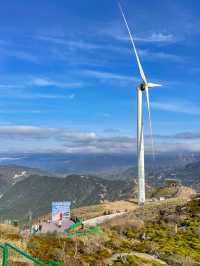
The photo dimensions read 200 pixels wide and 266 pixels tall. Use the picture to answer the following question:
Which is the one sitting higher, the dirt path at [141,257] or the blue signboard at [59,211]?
the blue signboard at [59,211]

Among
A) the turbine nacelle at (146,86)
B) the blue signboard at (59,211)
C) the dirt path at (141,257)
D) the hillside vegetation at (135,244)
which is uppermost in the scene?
the turbine nacelle at (146,86)

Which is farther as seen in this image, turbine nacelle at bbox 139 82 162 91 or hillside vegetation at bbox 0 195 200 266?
turbine nacelle at bbox 139 82 162 91

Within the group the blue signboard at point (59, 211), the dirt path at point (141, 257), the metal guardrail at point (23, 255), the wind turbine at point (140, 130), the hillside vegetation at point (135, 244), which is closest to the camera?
the metal guardrail at point (23, 255)

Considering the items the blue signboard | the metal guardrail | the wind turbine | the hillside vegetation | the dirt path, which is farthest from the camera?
the wind turbine

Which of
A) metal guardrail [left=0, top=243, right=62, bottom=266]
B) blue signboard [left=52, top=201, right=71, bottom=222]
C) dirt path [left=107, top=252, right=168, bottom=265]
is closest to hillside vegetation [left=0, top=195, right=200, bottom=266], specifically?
dirt path [left=107, top=252, right=168, bottom=265]

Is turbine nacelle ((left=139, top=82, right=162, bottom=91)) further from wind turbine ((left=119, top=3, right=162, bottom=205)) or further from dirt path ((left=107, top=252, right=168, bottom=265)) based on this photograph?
dirt path ((left=107, top=252, right=168, bottom=265))

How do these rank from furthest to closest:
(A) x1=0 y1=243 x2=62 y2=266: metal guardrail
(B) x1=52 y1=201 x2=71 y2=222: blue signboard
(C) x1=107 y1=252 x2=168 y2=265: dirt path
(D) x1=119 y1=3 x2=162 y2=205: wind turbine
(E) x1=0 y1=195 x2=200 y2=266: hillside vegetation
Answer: (D) x1=119 y1=3 x2=162 y2=205: wind turbine < (B) x1=52 y1=201 x2=71 y2=222: blue signboard < (C) x1=107 y1=252 x2=168 y2=265: dirt path < (E) x1=0 y1=195 x2=200 y2=266: hillside vegetation < (A) x1=0 y1=243 x2=62 y2=266: metal guardrail

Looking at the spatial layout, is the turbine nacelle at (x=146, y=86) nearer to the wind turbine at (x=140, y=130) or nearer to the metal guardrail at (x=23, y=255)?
the wind turbine at (x=140, y=130)

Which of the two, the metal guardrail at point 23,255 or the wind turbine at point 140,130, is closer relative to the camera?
the metal guardrail at point 23,255

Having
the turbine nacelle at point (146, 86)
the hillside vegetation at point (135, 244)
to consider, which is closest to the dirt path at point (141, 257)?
the hillside vegetation at point (135, 244)

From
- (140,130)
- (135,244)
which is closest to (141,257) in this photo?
(135,244)

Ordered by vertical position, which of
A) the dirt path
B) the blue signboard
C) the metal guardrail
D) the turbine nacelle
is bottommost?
the dirt path

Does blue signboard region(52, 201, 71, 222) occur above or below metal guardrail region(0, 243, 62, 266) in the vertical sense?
above
